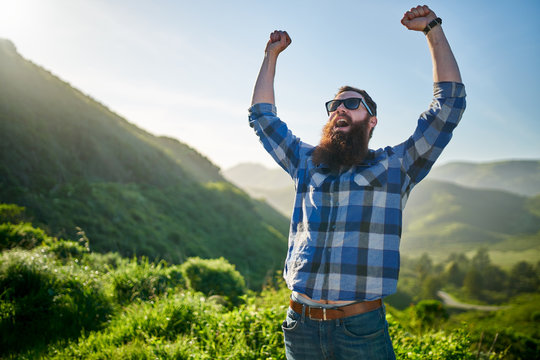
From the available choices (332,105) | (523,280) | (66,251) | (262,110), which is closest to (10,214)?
(66,251)

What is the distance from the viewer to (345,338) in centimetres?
168

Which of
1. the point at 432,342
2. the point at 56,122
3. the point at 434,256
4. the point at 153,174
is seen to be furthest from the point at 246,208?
the point at 434,256

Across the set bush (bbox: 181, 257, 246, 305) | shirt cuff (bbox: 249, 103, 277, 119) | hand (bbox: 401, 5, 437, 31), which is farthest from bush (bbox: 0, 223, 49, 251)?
hand (bbox: 401, 5, 437, 31)

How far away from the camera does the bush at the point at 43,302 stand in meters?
4.06

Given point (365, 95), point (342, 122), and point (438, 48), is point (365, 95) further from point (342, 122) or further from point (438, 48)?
point (438, 48)

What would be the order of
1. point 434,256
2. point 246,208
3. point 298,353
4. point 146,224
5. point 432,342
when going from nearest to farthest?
point 298,353, point 432,342, point 146,224, point 246,208, point 434,256

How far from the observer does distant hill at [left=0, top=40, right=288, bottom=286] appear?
12812mm

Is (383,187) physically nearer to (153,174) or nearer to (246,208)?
(153,174)

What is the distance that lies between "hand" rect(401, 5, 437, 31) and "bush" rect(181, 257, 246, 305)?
6.20 metres

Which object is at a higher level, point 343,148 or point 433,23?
point 433,23

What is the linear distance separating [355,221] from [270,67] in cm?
155

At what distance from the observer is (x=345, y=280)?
177cm

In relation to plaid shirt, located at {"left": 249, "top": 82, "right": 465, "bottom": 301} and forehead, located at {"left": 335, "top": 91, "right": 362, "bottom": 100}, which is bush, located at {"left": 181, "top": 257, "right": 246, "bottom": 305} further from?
forehead, located at {"left": 335, "top": 91, "right": 362, "bottom": 100}

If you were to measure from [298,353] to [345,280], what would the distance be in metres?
0.55
